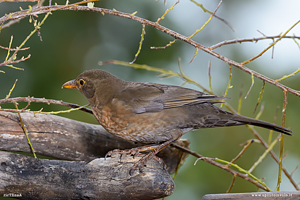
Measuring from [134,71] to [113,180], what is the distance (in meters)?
1.77

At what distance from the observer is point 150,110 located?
2.19 m

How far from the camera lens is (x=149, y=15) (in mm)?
3299

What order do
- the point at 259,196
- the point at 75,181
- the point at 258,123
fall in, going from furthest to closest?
the point at 258,123, the point at 75,181, the point at 259,196

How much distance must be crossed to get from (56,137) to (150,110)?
659mm

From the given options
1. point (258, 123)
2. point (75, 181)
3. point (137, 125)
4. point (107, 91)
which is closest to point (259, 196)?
point (258, 123)

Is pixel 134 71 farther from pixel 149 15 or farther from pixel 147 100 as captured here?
pixel 147 100

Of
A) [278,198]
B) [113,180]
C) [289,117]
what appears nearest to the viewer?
[278,198]

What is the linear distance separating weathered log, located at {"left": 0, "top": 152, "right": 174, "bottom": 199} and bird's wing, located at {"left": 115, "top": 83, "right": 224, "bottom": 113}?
45 centimetres

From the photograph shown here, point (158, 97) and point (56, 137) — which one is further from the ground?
point (158, 97)

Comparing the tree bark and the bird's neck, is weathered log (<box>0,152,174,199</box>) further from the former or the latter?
the bird's neck

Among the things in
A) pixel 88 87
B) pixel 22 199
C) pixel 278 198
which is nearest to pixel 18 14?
pixel 88 87

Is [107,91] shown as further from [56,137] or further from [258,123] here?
[258,123]

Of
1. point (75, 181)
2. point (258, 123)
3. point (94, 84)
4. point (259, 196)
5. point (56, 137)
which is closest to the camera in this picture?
point (259, 196)

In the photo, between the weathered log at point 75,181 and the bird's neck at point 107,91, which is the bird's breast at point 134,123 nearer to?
the bird's neck at point 107,91
